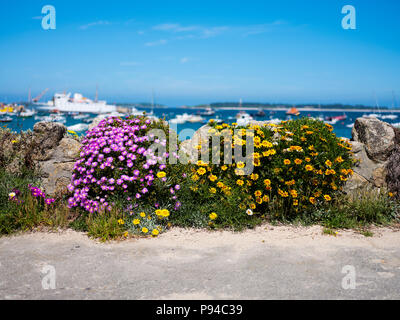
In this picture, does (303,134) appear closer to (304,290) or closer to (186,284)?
(304,290)

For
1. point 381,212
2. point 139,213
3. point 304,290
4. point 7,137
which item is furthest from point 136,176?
point 381,212

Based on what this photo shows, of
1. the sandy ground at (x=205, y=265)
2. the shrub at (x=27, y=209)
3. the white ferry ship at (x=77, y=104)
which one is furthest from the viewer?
the white ferry ship at (x=77, y=104)

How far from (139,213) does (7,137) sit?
4170 millimetres

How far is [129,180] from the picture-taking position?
5.42m

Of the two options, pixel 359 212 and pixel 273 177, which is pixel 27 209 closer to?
pixel 273 177

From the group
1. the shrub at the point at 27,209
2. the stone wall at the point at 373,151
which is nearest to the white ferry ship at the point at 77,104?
the shrub at the point at 27,209

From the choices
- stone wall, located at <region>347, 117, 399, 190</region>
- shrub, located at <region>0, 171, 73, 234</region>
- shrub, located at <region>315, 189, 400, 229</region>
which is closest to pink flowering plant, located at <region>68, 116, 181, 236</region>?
shrub, located at <region>0, 171, 73, 234</region>

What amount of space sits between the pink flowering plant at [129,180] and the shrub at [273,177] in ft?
2.10

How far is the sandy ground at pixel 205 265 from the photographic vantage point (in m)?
3.56

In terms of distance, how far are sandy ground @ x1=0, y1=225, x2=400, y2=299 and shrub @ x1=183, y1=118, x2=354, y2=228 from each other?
50cm

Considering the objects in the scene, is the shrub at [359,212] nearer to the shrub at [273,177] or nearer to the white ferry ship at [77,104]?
the shrub at [273,177]

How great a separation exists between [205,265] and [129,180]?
6.63 feet

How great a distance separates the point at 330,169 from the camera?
229 inches

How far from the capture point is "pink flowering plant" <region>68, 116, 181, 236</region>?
5.43m
